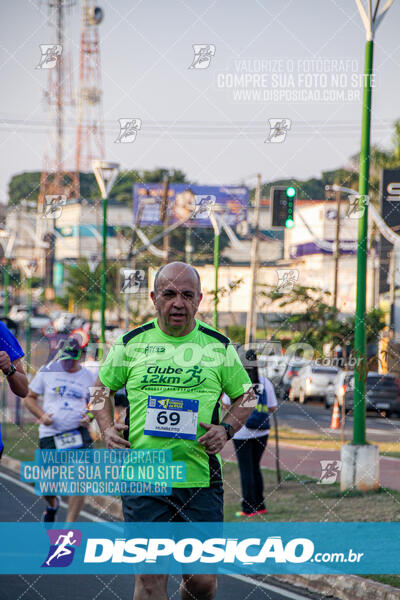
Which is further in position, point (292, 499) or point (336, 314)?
point (336, 314)

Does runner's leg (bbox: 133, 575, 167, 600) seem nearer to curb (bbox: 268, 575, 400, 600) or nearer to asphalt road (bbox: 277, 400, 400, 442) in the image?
curb (bbox: 268, 575, 400, 600)

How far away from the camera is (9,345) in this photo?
6.21 metres

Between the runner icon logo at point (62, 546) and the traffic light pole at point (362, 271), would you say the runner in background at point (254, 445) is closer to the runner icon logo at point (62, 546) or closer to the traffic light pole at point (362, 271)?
the traffic light pole at point (362, 271)

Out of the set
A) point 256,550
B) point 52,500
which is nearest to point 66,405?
point 52,500

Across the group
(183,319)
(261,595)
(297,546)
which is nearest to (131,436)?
(183,319)

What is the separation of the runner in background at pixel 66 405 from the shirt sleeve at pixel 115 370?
4052mm

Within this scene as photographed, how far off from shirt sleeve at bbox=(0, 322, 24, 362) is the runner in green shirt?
27.8 inches

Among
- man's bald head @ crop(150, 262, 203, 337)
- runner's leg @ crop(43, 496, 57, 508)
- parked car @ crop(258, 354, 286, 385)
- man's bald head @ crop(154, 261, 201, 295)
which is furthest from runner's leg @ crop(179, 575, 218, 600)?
Answer: parked car @ crop(258, 354, 286, 385)

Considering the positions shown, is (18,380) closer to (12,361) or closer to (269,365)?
(12,361)

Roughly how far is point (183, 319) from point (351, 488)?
7201 millimetres

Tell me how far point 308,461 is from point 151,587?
12.7 m

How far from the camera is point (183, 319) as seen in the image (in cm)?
564

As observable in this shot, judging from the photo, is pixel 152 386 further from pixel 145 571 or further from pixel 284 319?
pixel 284 319

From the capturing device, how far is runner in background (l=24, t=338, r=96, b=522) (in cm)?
985
